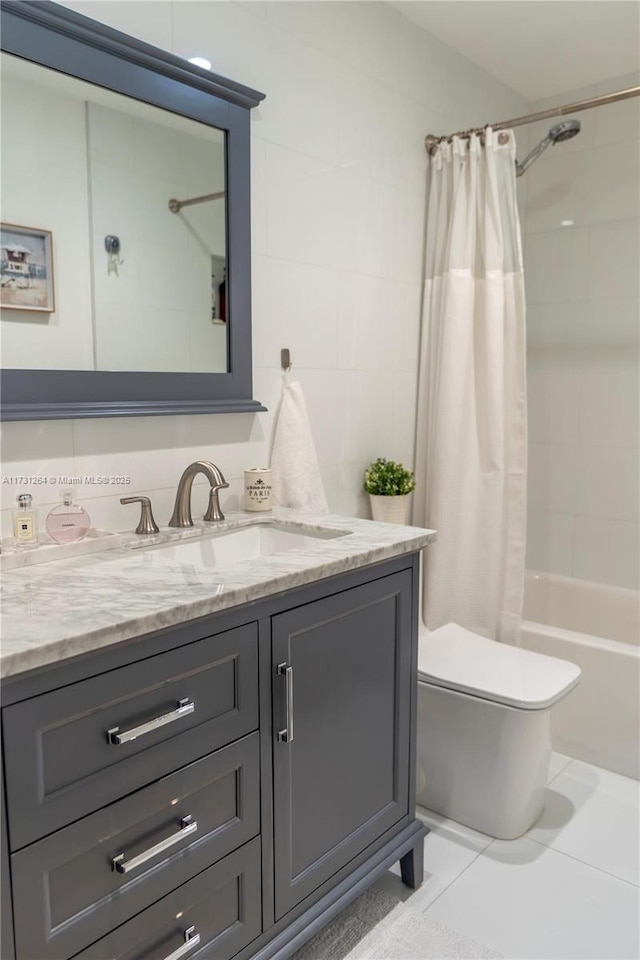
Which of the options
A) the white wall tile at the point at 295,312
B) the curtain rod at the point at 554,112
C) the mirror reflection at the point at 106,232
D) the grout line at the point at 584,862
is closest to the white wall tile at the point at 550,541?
the grout line at the point at 584,862

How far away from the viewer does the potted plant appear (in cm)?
Answer: 226

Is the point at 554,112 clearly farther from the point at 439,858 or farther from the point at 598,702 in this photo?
the point at 439,858

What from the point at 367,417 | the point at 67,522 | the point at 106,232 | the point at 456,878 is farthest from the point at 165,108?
the point at 456,878

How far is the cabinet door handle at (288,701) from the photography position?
1319 millimetres

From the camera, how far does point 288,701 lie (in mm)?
1335

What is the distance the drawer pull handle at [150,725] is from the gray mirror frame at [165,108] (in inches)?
25.8

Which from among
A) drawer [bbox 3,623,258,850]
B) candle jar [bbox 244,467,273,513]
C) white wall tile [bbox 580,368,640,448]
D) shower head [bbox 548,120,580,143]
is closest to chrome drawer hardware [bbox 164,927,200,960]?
drawer [bbox 3,623,258,850]

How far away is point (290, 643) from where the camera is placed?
134cm

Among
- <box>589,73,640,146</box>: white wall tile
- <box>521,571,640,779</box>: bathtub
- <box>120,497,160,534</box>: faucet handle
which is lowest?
<box>521,571,640,779</box>: bathtub

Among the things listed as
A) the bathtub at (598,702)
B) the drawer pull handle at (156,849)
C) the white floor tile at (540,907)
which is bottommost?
the white floor tile at (540,907)

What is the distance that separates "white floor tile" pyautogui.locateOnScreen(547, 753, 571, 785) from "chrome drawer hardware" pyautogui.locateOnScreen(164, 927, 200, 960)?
1.38 m

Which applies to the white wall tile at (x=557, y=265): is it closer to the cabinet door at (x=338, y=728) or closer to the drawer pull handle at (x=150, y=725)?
the cabinet door at (x=338, y=728)

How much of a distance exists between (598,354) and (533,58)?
1.13m

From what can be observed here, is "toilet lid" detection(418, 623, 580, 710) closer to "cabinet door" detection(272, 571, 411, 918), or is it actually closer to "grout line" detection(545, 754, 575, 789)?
"cabinet door" detection(272, 571, 411, 918)
